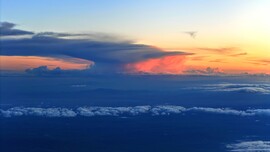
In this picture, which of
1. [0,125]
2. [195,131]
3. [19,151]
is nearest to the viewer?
[0,125]

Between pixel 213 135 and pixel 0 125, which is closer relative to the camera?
pixel 0 125

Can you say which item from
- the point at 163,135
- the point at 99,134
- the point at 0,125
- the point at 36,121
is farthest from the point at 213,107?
the point at 0,125

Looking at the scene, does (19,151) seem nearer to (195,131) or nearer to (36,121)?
(36,121)

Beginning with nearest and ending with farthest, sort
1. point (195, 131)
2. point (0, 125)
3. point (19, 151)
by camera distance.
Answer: point (0, 125) → point (19, 151) → point (195, 131)

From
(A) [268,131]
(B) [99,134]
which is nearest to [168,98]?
(B) [99,134]

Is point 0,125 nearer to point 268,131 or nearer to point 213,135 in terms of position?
point 213,135

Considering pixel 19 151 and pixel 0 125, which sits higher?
pixel 0 125

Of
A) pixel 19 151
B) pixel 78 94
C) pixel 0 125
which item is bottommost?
pixel 19 151

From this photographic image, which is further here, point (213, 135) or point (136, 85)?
point (213, 135)

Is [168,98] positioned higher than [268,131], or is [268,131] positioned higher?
[168,98]
